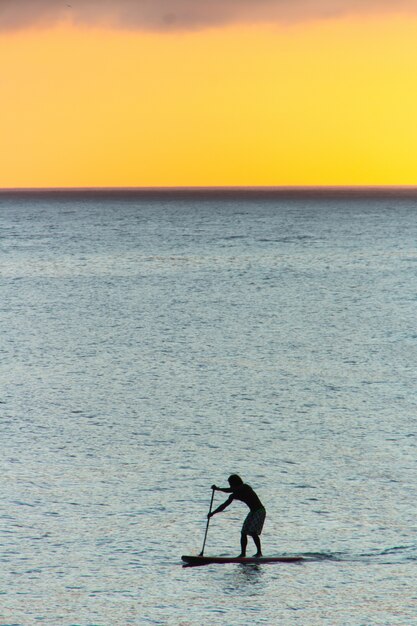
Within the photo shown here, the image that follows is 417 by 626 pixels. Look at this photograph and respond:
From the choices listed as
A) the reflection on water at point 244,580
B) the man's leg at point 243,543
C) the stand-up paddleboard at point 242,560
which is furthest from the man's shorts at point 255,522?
the reflection on water at point 244,580

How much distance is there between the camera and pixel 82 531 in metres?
29.0

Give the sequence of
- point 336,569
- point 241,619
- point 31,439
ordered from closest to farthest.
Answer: point 241,619 < point 336,569 < point 31,439

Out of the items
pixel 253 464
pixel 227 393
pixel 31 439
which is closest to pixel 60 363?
pixel 227 393

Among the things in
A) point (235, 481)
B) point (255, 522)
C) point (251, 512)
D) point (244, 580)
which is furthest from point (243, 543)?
point (235, 481)

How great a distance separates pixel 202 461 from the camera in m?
36.4

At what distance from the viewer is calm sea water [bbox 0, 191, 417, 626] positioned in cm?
2467

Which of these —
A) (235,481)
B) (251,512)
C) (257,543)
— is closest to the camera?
(235,481)

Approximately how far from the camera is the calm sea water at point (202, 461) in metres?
24.7

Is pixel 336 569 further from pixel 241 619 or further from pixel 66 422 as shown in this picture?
pixel 66 422

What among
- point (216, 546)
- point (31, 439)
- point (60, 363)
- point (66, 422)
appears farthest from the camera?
point (60, 363)

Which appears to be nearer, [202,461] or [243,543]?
[243,543]

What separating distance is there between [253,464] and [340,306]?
55.9 metres

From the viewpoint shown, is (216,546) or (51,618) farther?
(216,546)

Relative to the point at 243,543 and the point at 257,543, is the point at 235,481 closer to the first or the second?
the point at 243,543
